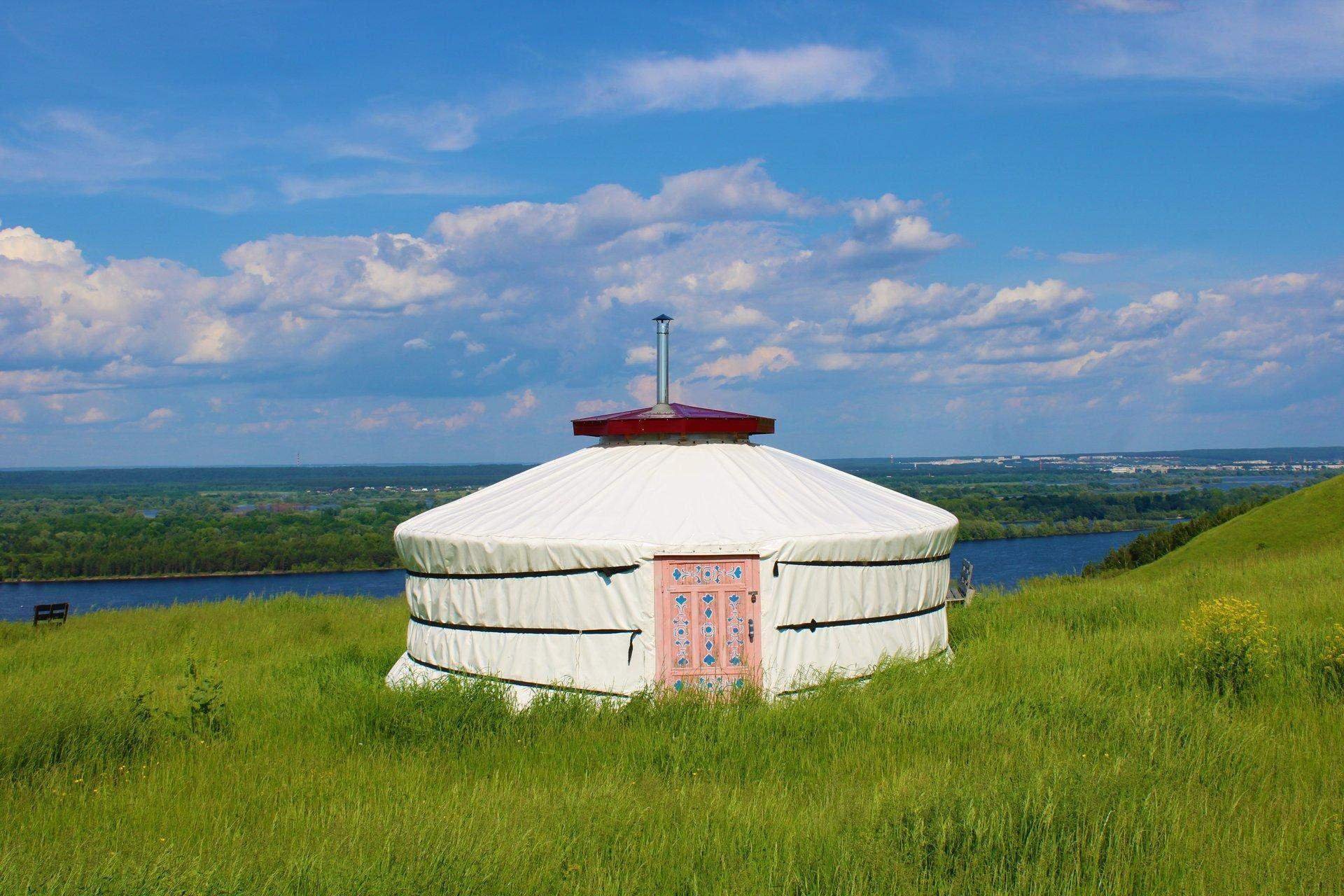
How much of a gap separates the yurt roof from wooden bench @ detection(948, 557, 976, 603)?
4809mm

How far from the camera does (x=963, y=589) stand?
13906 millimetres

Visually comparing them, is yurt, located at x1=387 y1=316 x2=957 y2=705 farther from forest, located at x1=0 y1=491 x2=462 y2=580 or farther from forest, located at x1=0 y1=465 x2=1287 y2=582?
forest, located at x1=0 y1=491 x2=462 y2=580

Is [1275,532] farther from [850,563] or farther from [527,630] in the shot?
[527,630]

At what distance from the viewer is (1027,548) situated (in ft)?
148

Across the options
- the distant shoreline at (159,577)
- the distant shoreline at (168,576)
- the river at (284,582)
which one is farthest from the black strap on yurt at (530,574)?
the distant shoreline at (159,577)

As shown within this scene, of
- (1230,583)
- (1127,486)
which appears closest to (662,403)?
(1230,583)

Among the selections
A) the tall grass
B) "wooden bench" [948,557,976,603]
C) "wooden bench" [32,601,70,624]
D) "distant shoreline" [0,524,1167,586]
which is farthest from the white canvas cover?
"distant shoreline" [0,524,1167,586]

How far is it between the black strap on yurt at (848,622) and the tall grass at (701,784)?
1.54ft

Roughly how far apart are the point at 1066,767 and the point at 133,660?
25.2 feet

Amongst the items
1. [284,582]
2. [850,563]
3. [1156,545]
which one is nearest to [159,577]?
[284,582]

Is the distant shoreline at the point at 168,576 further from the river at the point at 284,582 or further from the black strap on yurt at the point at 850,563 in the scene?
the black strap on yurt at the point at 850,563

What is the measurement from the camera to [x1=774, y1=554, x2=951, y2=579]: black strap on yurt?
269 inches

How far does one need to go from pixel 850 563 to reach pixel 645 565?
57.6 inches

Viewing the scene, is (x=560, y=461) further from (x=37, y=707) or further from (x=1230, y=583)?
(x=1230, y=583)
